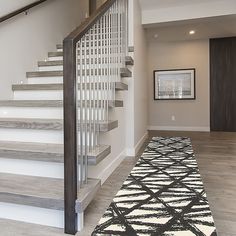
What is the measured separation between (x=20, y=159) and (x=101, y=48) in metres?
1.15

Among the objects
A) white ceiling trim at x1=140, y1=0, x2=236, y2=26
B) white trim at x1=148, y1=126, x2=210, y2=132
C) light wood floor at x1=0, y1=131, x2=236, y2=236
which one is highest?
white ceiling trim at x1=140, y1=0, x2=236, y2=26

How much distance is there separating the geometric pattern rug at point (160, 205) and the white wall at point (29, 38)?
5.87 ft

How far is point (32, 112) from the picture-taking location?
2.56 meters

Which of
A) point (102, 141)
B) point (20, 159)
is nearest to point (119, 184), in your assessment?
point (102, 141)

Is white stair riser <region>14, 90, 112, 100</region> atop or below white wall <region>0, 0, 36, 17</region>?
below

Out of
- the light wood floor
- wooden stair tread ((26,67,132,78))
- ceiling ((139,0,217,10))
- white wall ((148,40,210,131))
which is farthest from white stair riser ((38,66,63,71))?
white wall ((148,40,210,131))

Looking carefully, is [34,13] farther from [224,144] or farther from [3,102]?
[224,144]

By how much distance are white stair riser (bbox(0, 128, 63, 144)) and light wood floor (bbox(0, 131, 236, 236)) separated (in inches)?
25.1

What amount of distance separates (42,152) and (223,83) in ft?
20.1

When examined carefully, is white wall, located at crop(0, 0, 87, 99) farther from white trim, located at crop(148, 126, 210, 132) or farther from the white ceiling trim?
white trim, located at crop(148, 126, 210, 132)

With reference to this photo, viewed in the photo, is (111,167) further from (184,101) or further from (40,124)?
(184,101)

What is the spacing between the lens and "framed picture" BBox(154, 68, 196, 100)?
717 cm

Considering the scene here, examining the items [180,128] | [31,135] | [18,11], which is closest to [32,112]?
[31,135]

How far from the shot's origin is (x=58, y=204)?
163cm
